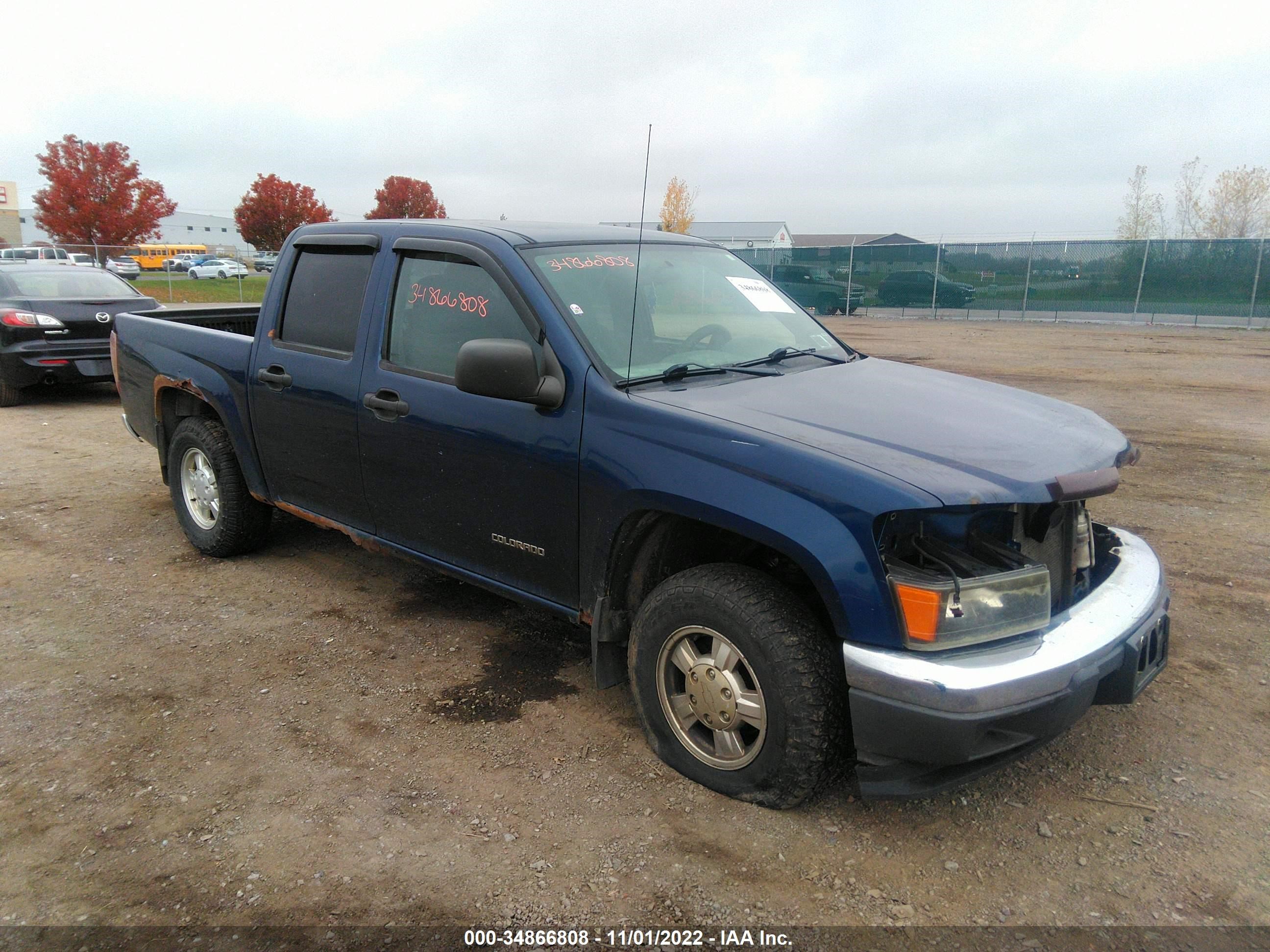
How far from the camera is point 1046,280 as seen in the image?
25.4 metres

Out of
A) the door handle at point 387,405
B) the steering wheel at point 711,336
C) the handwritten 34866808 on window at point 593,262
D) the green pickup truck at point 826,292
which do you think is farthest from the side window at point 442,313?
the green pickup truck at point 826,292

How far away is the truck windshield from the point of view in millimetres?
3383

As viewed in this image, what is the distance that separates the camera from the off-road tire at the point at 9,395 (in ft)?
31.7

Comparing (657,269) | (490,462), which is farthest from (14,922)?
(657,269)

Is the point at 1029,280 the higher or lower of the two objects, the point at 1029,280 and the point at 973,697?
the higher

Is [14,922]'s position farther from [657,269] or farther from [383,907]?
[657,269]

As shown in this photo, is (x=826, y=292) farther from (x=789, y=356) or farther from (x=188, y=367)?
(x=789, y=356)

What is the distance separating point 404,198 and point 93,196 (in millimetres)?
15971

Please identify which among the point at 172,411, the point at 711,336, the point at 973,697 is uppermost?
the point at 711,336

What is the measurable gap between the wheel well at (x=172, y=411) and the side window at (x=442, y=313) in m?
1.90

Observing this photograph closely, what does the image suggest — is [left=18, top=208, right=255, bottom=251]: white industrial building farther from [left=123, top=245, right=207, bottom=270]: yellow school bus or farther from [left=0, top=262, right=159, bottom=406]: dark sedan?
[left=0, top=262, right=159, bottom=406]: dark sedan

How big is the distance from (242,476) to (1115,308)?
2509 centimetres

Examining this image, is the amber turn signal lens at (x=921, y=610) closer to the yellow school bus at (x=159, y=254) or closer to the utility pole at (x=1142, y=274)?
the utility pole at (x=1142, y=274)

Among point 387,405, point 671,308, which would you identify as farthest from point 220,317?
point 671,308
